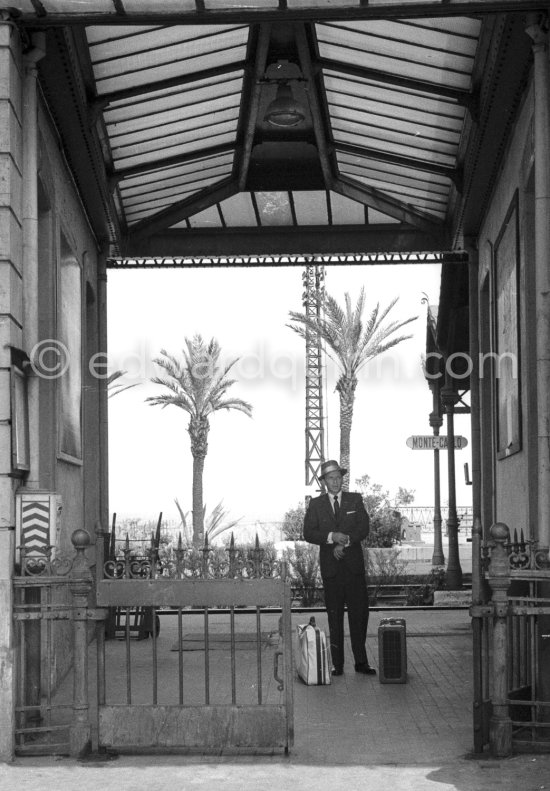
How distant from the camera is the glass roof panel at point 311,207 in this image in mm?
16953

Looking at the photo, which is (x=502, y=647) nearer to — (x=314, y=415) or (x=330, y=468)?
(x=330, y=468)

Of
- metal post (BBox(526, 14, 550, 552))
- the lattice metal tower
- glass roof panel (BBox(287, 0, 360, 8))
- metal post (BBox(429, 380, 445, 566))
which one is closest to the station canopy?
glass roof panel (BBox(287, 0, 360, 8))

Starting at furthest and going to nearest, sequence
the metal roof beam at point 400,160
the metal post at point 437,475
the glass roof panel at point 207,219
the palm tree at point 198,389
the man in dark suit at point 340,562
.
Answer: the palm tree at point 198,389 < the metal post at point 437,475 < the glass roof panel at point 207,219 < the metal roof beam at point 400,160 < the man in dark suit at point 340,562

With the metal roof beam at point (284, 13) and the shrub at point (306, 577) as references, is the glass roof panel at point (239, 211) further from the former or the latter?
the metal roof beam at point (284, 13)

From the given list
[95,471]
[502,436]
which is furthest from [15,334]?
[95,471]

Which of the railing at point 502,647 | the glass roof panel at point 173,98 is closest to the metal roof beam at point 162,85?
the glass roof panel at point 173,98

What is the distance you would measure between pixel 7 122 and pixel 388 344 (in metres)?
30.7

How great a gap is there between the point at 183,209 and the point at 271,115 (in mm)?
5285

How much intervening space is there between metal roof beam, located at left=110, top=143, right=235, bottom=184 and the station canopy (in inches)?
0.8

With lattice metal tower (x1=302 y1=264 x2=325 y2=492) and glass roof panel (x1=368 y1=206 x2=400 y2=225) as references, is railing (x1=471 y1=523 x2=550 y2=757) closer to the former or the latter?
glass roof panel (x1=368 y1=206 x2=400 y2=225)

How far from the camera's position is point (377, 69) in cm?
1251

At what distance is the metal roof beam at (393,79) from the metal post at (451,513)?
411 inches

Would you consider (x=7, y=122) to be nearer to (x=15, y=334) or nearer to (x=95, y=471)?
(x=15, y=334)

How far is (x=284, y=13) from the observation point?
27.8ft
